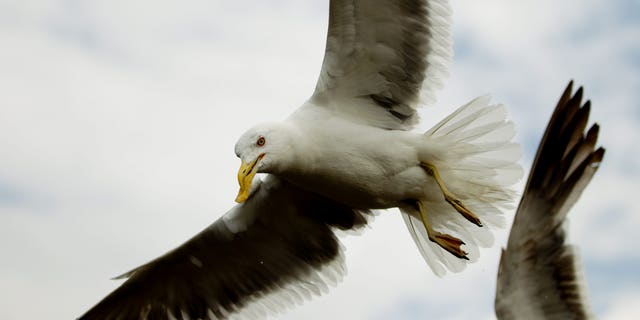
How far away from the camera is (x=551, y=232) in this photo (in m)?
4.84

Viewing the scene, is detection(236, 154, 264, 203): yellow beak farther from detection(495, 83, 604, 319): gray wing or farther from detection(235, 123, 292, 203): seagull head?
detection(495, 83, 604, 319): gray wing

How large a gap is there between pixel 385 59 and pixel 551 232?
188cm

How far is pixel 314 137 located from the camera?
600 centimetres

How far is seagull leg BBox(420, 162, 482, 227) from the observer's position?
6172 mm

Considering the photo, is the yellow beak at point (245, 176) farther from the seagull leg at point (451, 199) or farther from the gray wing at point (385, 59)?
the seagull leg at point (451, 199)

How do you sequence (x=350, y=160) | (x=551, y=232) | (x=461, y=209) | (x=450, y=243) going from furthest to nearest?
(x=450, y=243)
(x=461, y=209)
(x=350, y=160)
(x=551, y=232)

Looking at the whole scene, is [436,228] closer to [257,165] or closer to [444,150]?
[444,150]

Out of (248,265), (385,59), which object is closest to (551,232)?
(385,59)

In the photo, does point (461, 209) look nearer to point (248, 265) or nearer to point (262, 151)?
point (262, 151)

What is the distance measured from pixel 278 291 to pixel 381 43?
201 cm

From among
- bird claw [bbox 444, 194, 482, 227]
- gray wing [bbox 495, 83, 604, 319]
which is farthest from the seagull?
gray wing [bbox 495, 83, 604, 319]

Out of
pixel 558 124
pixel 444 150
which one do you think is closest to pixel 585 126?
pixel 558 124

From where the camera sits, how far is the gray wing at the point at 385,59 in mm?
6098

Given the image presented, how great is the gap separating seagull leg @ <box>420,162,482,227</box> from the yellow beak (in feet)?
3.53
